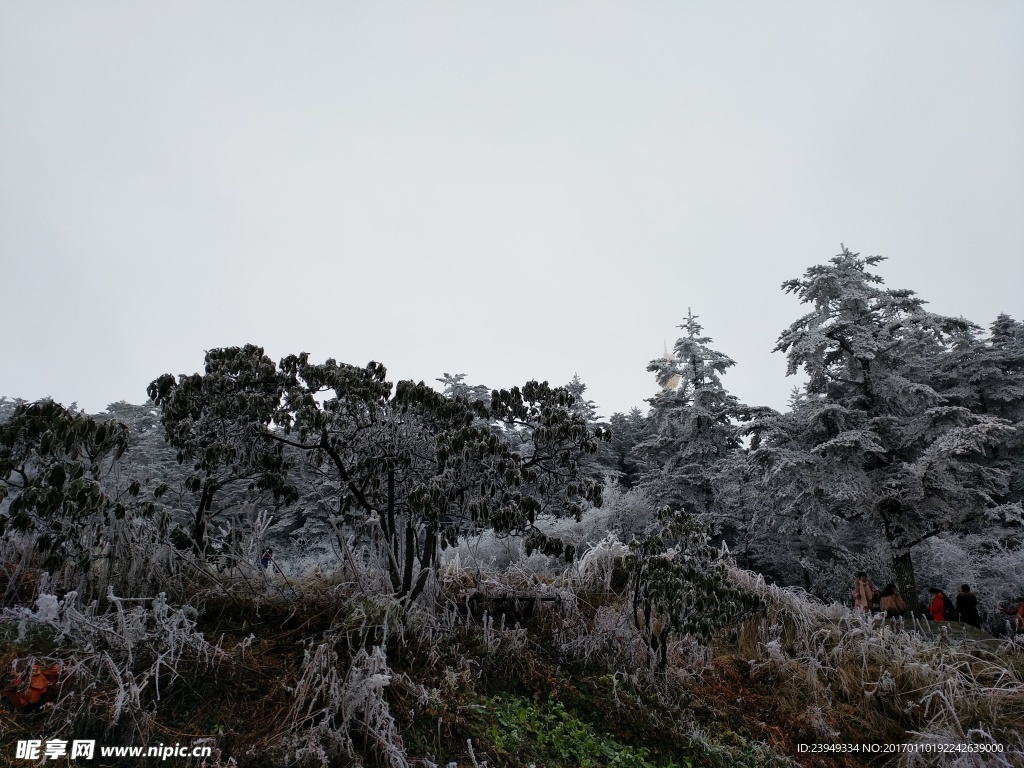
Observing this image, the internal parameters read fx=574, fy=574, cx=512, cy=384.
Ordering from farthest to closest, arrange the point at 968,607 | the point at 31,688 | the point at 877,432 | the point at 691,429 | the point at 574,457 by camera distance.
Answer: the point at 691,429 < the point at 877,432 < the point at 968,607 < the point at 574,457 < the point at 31,688

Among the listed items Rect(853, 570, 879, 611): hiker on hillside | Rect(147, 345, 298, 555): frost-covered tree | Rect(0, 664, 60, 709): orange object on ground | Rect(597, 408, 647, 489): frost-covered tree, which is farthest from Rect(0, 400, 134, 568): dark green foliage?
Rect(597, 408, 647, 489): frost-covered tree

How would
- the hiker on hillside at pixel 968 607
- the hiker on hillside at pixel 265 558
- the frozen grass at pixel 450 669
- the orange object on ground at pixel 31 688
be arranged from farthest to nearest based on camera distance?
the hiker on hillside at pixel 968 607 → the hiker on hillside at pixel 265 558 → the frozen grass at pixel 450 669 → the orange object on ground at pixel 31 688

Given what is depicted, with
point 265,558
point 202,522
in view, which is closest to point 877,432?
point 265,558

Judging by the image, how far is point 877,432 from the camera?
14641 millimetres

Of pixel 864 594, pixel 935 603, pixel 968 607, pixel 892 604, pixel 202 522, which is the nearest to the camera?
pixel 202 522

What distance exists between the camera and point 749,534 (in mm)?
18469

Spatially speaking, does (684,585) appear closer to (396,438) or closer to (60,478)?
(396,438)

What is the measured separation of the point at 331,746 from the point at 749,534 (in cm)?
1685

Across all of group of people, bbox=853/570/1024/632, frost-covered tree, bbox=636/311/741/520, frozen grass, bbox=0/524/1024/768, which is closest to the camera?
frozen grass, bbox=0/524/1024/768

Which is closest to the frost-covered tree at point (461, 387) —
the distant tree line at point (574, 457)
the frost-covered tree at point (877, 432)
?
the distant tree line at point (574, 457)

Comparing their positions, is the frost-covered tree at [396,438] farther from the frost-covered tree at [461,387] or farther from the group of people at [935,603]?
the frost-covered tree at [461,387]

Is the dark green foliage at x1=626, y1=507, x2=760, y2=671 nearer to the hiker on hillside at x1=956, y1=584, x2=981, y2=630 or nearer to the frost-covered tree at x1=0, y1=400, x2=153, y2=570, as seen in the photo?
the frost-covered tree at x1=0, y1=400, x2=153, y2=570

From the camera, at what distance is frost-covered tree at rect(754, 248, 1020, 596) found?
1270 cm

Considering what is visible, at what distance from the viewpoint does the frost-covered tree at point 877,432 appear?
1270 cm
